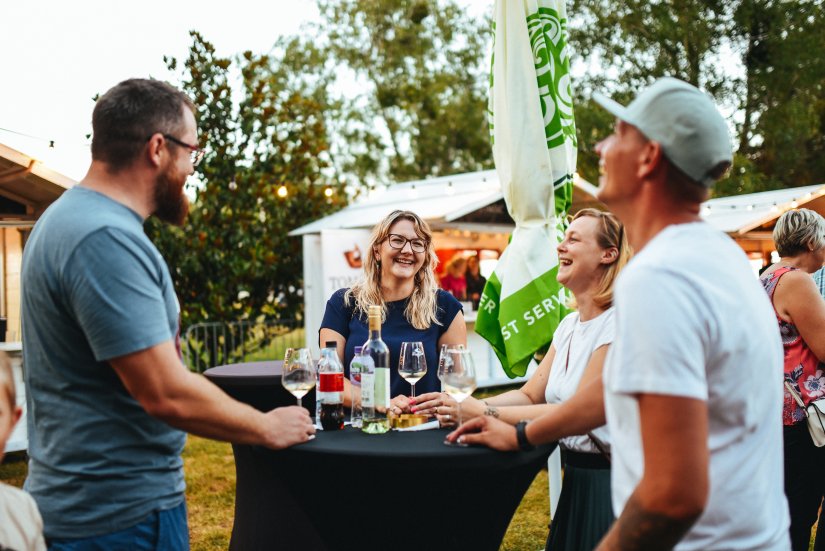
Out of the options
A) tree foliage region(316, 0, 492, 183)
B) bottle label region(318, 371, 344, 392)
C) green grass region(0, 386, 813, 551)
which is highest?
tree foliage region(316, 0, 492, 183)

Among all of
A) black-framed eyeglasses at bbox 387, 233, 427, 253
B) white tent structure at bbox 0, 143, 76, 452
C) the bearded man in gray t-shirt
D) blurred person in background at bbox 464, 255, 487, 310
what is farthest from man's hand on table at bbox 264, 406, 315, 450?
blurred person in background at bbox 464, 255, 487, 310

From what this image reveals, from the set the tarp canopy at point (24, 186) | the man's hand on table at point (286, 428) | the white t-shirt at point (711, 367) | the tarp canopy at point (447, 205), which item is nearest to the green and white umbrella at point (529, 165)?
the man's hand on table at point (286, 428)

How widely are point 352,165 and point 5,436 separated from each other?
28.8m

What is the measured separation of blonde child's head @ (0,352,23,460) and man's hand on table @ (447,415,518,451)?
1.28 metres

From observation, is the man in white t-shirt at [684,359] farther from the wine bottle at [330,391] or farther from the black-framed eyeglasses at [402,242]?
the black-framed eyeglasses at [402,242]

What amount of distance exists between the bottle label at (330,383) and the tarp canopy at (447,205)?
7937 millimetres

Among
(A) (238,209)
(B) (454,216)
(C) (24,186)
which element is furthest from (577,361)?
(A) (238,209)

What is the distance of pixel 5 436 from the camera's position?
1.78m

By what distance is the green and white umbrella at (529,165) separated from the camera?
3508 millimetres

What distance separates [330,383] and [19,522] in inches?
46.7

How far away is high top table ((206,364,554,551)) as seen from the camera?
2.19 meters

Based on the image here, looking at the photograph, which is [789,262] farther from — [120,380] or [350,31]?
[350,31]

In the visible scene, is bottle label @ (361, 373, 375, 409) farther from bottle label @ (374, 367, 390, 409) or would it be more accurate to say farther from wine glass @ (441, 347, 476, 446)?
wine glass @ (441, 347, 476, 446)

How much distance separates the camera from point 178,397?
1785 millimetres
